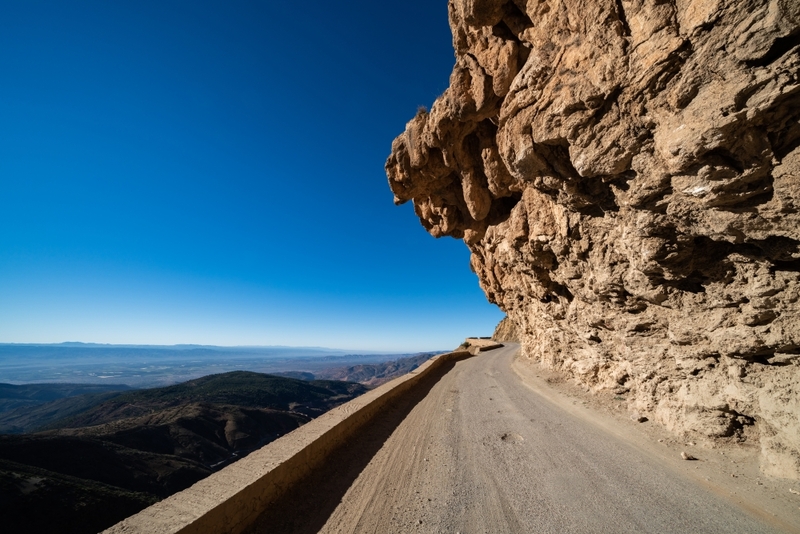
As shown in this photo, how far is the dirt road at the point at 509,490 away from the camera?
459 cm

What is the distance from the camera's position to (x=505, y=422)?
9414 millimetres

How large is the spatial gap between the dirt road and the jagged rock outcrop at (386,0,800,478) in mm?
2035

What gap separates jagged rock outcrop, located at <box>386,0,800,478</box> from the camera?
498cm

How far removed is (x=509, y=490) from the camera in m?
5.53

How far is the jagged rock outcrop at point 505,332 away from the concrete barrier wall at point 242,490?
4828cm

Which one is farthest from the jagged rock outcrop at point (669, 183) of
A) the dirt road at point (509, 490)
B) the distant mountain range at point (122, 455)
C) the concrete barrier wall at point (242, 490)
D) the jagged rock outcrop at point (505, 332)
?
the jagged rock outcrop at point (505, 332)

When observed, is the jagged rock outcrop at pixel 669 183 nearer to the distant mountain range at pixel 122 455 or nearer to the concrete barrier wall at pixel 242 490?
the concrete barrier wall at pixel 242 490

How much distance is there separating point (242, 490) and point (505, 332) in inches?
2071

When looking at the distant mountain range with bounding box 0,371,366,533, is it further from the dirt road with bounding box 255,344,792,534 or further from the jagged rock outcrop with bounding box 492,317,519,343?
the jagged rock outcrop with bounding box 492,317,519,343

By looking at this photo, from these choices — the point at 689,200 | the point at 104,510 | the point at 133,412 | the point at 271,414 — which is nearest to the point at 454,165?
the point at 689,200

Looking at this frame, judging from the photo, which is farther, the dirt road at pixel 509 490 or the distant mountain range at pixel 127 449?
the distant mountain range at pixel 127 449

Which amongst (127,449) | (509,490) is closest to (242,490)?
(509,490)

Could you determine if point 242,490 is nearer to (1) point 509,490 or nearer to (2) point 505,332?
(1) point 509,490

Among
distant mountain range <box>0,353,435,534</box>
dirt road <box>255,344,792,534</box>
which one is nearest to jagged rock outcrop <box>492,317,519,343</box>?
dirt road <box>255,344,792,534</box>
